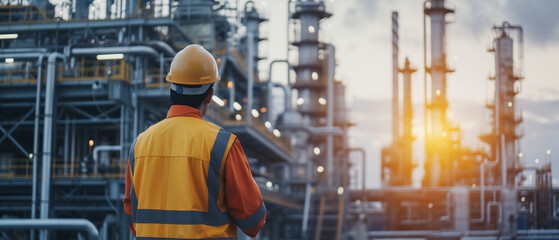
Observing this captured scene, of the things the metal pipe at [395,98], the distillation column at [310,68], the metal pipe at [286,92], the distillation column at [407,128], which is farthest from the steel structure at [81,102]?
the metal pipe at [395,98]

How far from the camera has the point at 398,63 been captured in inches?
2115

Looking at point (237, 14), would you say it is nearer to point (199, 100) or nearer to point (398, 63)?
point (398, 63)

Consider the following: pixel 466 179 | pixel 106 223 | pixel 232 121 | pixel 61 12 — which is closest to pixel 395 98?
pixel 466 179

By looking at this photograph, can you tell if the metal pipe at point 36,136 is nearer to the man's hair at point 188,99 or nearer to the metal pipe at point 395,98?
the man's hair at point 188,99

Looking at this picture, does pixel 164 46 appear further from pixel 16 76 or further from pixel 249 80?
pixel 249 80

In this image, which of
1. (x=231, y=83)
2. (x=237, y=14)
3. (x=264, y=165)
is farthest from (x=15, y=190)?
(x=264, y=165)

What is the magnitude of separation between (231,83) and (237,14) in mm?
5830

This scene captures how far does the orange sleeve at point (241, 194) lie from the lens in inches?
98.3

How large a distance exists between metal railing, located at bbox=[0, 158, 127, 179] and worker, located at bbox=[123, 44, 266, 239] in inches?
825

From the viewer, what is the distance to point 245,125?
27266 mm

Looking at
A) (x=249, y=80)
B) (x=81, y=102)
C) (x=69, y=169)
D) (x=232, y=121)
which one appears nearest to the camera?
(x=81, y=102)

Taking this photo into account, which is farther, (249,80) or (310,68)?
(310,68)

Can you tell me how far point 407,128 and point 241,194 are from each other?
49.9m

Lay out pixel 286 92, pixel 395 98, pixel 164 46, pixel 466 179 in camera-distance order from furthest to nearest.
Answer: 1. pixel 395 98
2. pixel 466 179
3. pixel 286 92
4. pixel 164 46
